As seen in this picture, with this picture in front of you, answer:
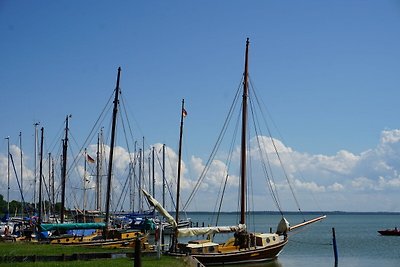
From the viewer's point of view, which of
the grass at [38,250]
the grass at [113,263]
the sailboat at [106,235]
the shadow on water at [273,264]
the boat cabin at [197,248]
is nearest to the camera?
the grass at [113,263]

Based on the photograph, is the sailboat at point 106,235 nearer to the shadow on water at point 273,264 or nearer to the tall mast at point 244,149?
the tall mast at point 244,149

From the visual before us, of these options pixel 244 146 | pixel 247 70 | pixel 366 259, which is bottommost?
pixel 366 259

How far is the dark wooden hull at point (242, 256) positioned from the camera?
41281 mm

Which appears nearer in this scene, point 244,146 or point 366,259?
point 244,146

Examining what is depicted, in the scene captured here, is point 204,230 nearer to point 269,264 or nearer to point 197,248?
point 197,248

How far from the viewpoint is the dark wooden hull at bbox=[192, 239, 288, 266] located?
41.3m

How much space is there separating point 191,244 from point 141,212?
5964cm

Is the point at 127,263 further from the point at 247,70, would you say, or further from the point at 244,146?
the point at 247,70

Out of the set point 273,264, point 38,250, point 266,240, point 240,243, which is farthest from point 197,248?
point 38,250

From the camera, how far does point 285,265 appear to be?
1914 inches

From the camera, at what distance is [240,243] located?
4497cm

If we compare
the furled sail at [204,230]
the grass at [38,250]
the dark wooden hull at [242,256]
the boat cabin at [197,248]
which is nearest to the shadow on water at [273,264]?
the dark wooden hull at [242,256]

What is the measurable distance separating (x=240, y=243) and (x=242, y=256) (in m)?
1.55

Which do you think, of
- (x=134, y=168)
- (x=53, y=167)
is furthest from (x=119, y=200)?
(x=53, y=167)
